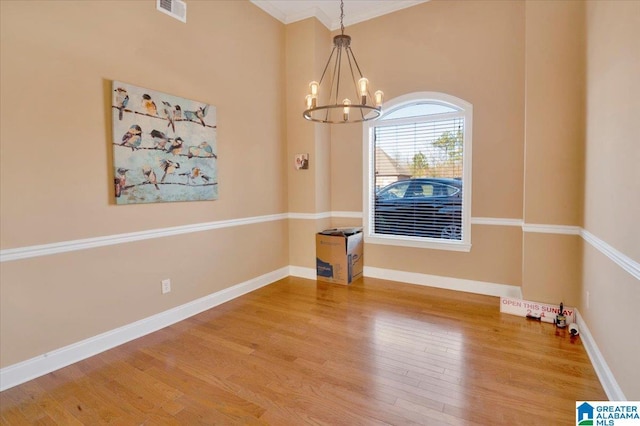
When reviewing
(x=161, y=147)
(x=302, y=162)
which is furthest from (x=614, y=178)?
(x=161, y=147)

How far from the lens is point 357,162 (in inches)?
182

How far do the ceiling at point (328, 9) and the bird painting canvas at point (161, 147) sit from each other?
5.97 feet

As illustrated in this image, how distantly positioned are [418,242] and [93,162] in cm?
361

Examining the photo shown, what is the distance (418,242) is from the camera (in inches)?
166

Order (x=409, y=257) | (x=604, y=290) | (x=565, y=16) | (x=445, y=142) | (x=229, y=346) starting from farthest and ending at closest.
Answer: (x=409, y=257) < (x=445, y=142) < (x=565, y=16) < (x=229, y=346) < (x=604, y=290)

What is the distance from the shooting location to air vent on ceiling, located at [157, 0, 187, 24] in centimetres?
296

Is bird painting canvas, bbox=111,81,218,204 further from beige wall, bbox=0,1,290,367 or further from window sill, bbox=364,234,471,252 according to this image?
window sill, bbox=364,234,471,252

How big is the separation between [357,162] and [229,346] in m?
2.98

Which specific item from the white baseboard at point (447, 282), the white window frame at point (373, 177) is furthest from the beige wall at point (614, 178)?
the white window frame at point (373, 177)

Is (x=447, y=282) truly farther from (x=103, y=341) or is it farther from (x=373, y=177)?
(x=103, y=341)

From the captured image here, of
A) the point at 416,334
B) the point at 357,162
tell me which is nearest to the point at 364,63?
the point at 357,162

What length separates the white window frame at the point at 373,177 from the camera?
384 cm

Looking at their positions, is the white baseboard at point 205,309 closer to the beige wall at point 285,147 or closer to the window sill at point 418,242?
the beige wall at point 285,147

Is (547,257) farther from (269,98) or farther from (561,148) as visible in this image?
(269,98)
